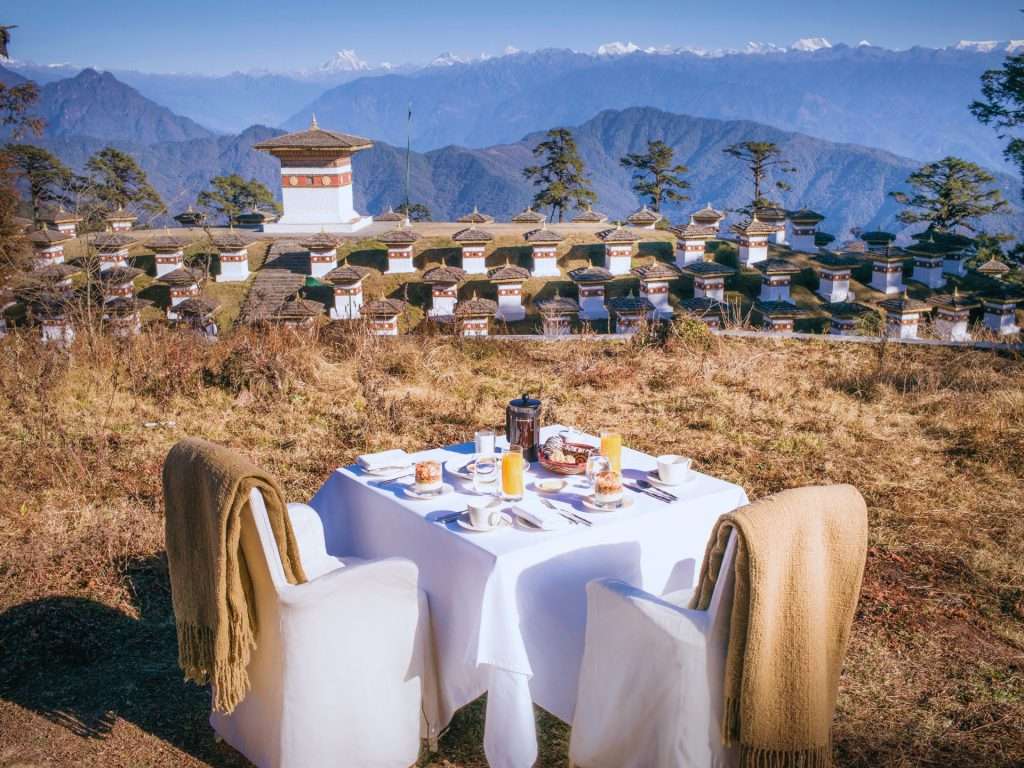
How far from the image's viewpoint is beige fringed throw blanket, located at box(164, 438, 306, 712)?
2441 mm

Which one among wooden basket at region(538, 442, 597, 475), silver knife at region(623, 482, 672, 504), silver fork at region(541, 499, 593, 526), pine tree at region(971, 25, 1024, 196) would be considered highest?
pine tree at region(971, 25, 1024, 196)

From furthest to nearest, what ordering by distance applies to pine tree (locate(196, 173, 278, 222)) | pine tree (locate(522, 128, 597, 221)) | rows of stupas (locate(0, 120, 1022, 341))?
pine tree (locate(196, 173, 278, 222)) → pine tree (locate(522, 128, 597, 221)) → rows of stupas (locate(0, 120, 1022, 341))

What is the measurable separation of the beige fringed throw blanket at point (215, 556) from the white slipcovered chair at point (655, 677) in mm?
947

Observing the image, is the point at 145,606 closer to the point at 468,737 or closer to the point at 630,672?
the point at 468,737

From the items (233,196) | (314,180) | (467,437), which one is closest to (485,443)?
(467,437)

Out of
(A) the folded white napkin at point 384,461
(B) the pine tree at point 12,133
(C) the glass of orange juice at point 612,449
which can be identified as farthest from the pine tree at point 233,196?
(C) the glass of orange juice at point 612,449

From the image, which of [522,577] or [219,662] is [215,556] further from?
[522,577]

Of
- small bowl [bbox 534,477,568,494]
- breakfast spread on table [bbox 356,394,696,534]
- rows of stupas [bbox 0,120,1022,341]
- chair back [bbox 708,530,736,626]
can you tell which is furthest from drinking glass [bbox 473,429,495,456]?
rows of stupas [bbox 0,120,1022,341]

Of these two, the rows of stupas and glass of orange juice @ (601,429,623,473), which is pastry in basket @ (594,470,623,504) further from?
the rows of stupas

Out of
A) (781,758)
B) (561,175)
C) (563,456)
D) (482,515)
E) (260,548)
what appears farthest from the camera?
(561,175)

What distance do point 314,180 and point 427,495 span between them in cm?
2537

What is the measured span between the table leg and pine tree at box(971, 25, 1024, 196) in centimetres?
2301

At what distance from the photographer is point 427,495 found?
3.15 m

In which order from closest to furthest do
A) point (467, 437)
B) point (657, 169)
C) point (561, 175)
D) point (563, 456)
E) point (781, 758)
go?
point (781, 758), point (563, 456), point (467, 437), point (657, 169), point (561, 175)
